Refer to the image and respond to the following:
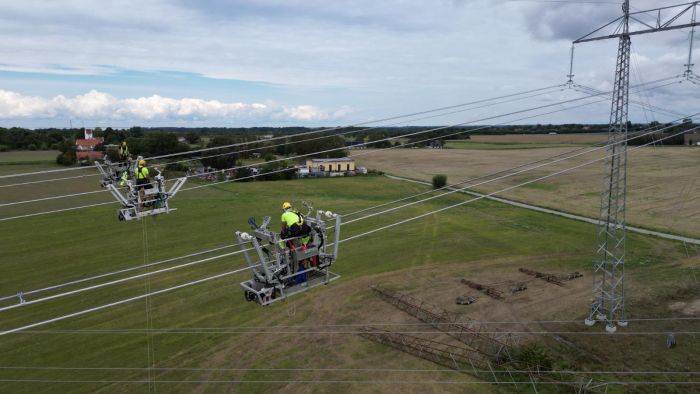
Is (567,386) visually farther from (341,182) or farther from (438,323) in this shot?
(341,182)

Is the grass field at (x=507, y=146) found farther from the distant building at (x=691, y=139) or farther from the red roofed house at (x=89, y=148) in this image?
the red roofed house at (x=89, y=148)

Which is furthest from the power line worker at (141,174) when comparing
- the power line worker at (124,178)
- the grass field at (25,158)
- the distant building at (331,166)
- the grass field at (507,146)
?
the grass field at (507,146)

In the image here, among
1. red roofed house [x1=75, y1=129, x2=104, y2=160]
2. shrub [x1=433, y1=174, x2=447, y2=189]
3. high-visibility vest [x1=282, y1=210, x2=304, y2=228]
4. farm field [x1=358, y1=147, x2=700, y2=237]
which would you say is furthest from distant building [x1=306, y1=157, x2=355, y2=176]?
high-visibility vest [x1=282, y1=210, x2=304, y2=228]

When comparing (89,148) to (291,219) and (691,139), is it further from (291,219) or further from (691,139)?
(691,139)

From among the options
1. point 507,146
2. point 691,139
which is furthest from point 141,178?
point 691,139

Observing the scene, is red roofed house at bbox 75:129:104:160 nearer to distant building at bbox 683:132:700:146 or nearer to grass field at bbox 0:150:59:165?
grass field at bbox 0:150:59:165

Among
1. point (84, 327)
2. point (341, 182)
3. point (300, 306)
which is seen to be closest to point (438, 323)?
point (300, 306)
